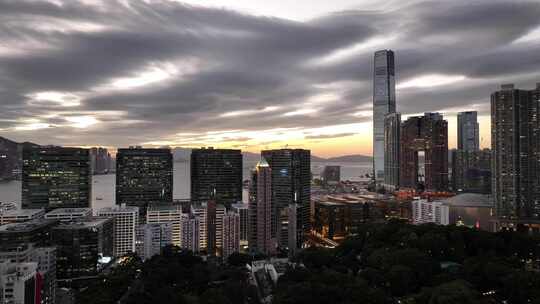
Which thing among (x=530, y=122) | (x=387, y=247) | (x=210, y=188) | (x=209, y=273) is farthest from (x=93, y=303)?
(x=530, y=122)

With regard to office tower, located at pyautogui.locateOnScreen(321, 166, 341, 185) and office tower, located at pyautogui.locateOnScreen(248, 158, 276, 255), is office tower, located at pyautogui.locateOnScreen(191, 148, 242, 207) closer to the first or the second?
office tower, located at pyautogui.locateOnScreen(248, 158, 276, 255)

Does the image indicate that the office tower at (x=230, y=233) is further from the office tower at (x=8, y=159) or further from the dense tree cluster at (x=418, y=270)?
the office tower at (x=8, y=159)

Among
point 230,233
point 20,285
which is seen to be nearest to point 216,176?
point 230,233

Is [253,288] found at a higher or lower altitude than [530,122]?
lower

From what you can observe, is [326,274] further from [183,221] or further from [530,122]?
[530,122]

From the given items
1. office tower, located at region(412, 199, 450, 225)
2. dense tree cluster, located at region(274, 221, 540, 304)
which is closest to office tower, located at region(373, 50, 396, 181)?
office tower, located at region(412, 199, 450, 225)
